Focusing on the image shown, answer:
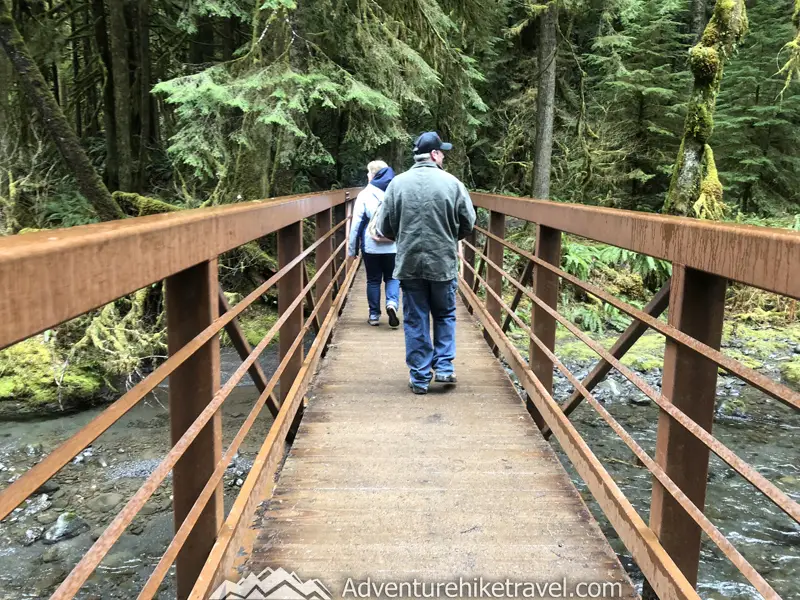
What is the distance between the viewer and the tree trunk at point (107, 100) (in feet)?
43.3

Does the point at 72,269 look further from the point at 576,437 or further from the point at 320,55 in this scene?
the point at 320,55

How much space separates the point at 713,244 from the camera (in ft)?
6.61

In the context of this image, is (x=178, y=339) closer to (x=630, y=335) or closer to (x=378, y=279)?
(x=630, y=335)

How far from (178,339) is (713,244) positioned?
1.80 meters

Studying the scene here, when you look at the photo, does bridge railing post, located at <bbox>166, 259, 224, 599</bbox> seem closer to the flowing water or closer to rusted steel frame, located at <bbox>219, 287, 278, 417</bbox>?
rusted steel frame, located at <bbox>219, 287, 278, 417</bbox>

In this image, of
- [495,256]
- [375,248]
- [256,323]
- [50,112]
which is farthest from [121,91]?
[495,256]

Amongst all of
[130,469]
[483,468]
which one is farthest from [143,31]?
[483,468]

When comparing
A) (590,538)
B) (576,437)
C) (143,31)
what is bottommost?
(590,538)

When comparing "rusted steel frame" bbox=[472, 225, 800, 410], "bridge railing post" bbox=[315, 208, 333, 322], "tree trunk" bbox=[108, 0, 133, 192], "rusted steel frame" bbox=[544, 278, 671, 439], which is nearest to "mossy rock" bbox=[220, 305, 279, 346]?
"tree trunk" bbox=[108, 0, 133, 192]

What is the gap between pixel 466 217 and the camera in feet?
15.4

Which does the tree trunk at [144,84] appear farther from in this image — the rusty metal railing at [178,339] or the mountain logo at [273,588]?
the mountain logo at [273,588]

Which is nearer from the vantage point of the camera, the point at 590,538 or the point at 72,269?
the point at 72,269

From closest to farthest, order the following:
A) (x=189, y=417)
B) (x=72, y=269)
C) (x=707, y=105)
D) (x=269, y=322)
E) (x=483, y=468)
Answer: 1. (x=72, y=269)
2. (x=189, y=417)
3. (x=483, y=468)
4. (x=707, y=105)
5. (x=269, y=322)

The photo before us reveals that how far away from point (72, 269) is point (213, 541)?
139 centimetres
